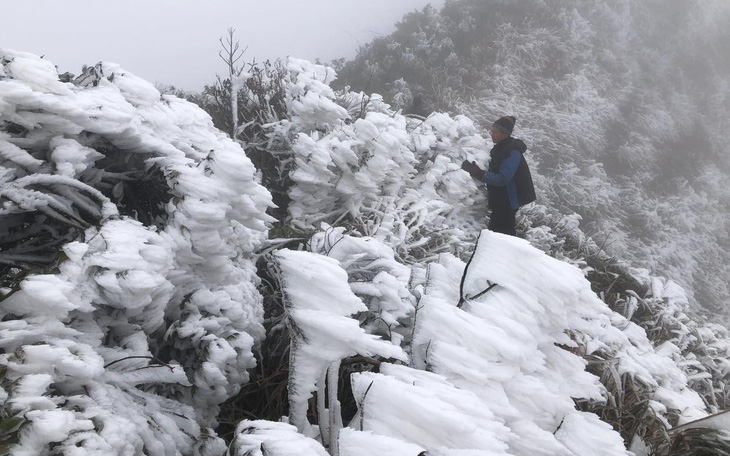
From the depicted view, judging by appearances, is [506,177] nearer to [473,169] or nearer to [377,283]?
[473,169]

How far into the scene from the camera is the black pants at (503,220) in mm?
5009

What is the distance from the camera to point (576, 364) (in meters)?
1.70

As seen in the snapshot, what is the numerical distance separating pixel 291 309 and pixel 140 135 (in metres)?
1.16

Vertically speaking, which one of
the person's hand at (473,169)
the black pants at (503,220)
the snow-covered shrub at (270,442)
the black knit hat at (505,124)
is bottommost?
the snow-covered shrub at (270,442)

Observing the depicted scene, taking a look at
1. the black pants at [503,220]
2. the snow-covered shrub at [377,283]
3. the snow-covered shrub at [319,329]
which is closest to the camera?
the snow-covered shrub at [319,329]

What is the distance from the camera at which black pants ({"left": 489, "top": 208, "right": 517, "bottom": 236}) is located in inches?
197

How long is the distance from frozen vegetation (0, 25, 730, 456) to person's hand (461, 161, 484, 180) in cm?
283

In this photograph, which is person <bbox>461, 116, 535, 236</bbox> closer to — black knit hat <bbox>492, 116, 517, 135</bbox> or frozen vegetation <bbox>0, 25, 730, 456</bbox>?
black knit hat <bbox>492, 116, 517, 135</bbox>

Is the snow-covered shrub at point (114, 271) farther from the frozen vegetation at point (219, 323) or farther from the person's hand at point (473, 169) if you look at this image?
the person's hand at point (473, 169)

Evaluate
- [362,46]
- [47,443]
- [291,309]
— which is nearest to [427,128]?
[291,309]

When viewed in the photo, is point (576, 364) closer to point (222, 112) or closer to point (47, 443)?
point (47, 443)

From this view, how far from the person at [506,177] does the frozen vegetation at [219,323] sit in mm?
2502

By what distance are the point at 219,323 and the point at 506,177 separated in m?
3.73

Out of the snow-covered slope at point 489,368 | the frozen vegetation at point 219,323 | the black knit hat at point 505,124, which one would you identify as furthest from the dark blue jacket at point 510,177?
the snow-covered slope at point 489,368
